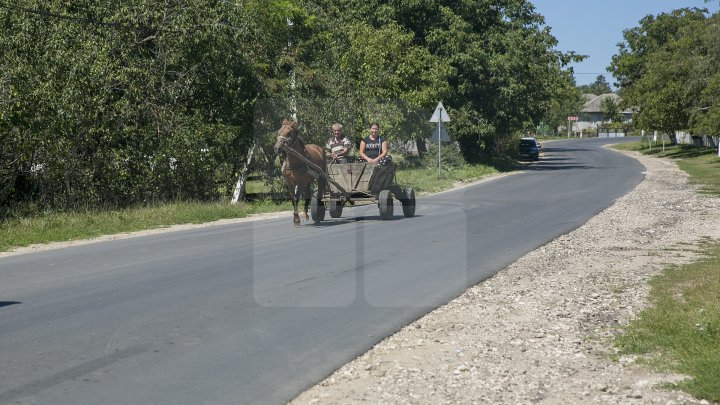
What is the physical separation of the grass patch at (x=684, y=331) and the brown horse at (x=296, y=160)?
313 inches

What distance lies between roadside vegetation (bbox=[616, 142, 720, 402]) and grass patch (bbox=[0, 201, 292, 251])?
11.5 meters

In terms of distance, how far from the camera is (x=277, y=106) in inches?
1147

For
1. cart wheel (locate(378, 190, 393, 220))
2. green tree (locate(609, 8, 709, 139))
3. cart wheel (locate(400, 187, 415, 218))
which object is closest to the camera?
cart wheel (locate(378, 190, 393, 220))

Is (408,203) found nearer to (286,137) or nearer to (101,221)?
(286,137)

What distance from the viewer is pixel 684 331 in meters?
8.49

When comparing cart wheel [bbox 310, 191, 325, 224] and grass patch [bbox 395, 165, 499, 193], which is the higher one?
cart wheel [bbox 310, 191, 325, 224]

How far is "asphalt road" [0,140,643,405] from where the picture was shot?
6836mm

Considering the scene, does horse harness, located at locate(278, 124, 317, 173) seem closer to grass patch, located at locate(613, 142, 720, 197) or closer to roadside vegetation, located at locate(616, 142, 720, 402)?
roadside vegetation, located at locate(616, 142, 720, 402)

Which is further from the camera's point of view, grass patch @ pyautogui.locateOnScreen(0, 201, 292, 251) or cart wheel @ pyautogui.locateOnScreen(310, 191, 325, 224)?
cart wheel @ pyautogui.locateOnScreen(310, 191, 325, 224)

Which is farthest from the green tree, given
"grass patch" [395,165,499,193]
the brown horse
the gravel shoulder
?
the gravel shoulder

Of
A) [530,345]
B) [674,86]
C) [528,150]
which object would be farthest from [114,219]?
[674,86]

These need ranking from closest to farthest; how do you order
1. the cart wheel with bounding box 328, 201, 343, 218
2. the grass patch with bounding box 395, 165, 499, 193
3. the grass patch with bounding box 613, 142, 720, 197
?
the cart wheel with bounding box 328, 201, 343, 218 → the grass patch with bounding box 613, 142, 720, 197 → the grass patch with bounding box 395, 165, 499, 193

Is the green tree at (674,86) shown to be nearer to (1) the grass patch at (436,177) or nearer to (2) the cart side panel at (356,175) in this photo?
(1) the grass patch at (436,177)

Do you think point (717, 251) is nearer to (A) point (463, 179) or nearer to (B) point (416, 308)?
(B) point (416, 308)
